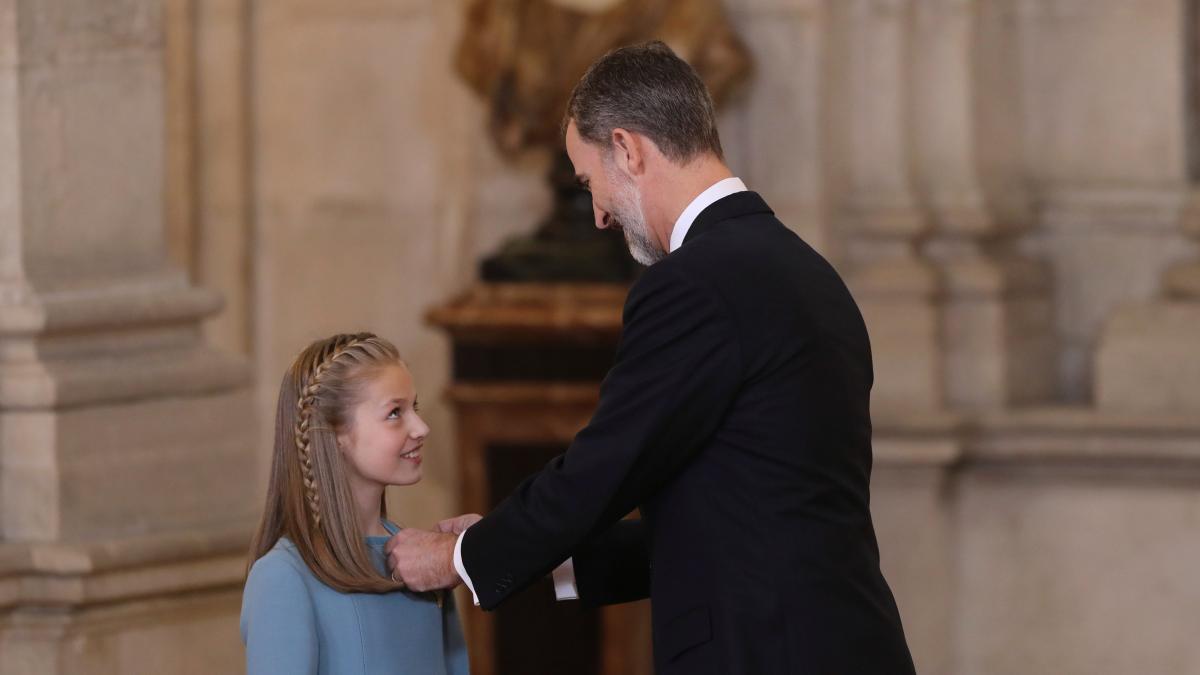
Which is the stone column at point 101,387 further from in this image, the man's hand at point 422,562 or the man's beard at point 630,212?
the man's beard at point 630,212

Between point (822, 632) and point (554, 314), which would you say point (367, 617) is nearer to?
point (822, 632)

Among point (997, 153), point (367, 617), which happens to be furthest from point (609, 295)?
point (367, 617)

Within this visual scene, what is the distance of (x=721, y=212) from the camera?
3250 mm

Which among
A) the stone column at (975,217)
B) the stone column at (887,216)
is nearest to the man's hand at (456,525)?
the stone column at (887,216)

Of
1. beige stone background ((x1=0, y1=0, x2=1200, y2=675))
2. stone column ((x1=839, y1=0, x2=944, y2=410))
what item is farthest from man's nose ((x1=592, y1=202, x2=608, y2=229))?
stone column ((x1=839, y1=0, x2=944, y2=410))

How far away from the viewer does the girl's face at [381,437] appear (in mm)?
3180

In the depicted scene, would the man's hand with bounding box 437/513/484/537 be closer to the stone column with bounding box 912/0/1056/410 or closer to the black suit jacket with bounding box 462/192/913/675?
the black suit jacket with bounding box 462/192/913/675

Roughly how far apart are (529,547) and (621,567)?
38 cm

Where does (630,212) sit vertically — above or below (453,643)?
above

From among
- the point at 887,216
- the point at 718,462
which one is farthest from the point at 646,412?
the point at 887,216

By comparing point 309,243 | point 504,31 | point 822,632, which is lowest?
point 822,632

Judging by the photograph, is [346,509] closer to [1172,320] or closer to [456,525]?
[456,525]

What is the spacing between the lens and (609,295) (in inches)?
237

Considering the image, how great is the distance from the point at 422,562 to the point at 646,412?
16.7 inches
